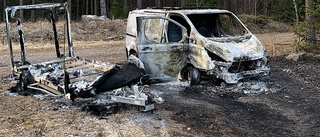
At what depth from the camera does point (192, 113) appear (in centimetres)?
588

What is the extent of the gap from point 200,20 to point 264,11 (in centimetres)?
2814

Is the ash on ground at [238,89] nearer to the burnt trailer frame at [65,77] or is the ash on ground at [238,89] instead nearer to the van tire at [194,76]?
the van tire at [194,76]

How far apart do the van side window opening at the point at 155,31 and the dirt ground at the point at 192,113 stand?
124 centimetres

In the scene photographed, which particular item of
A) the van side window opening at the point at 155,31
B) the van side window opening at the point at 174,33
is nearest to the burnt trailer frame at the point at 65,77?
the van side window opening at the point at 155,31

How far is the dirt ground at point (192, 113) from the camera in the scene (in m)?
5.01

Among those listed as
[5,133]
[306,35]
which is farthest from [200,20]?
[5,133]

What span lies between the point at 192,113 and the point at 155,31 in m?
3.01

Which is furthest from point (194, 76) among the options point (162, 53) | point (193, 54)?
point (162, 53)

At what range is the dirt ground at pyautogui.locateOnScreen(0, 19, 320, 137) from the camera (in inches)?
197

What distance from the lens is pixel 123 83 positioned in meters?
6.04

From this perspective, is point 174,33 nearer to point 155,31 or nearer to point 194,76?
point 155,31

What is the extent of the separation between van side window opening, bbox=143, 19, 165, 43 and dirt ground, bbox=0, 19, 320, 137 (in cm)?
124

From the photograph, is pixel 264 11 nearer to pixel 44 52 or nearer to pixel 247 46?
pixel 44 52

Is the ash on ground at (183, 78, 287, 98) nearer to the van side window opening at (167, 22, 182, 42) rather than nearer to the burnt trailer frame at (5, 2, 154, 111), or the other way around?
the van side window opening at (167, 22, 182, 42)
